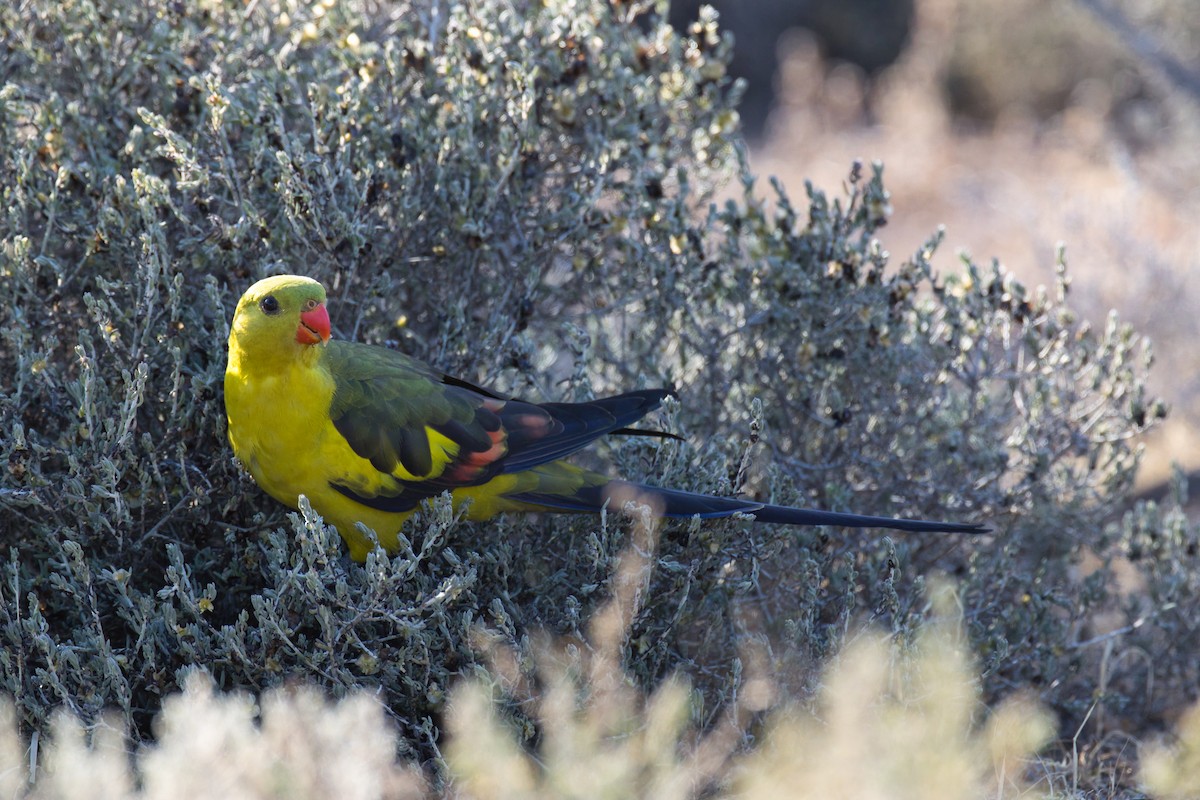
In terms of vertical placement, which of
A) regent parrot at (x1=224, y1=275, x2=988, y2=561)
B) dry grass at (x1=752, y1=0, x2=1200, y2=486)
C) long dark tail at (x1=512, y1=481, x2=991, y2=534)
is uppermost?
dry grass at (x1=752, y1=0, x2=1200, y2=486)

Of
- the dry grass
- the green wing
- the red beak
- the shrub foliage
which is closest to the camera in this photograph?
the shrub foliage

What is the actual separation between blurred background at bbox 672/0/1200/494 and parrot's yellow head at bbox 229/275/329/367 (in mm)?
4023

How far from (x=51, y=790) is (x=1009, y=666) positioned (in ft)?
8.32

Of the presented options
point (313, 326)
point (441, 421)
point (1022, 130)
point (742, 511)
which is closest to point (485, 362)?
point (441, 421)

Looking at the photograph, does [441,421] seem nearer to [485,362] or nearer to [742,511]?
[485,362]

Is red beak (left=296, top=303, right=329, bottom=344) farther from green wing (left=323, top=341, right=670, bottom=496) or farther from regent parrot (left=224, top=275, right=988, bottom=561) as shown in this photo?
green wing (left=323, top=341, right=670, bottom=496)

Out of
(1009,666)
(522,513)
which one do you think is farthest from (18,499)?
(1009,666)

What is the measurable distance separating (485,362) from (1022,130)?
8220 millimetres

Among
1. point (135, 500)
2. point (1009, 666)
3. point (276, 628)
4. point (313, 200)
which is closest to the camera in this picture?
point (276, 628)

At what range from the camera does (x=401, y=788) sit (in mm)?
2037

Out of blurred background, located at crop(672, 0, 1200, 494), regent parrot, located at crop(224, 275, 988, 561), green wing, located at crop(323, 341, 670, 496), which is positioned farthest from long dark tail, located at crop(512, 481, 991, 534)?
blurred background, located at crop(672, 0, 1200, 494)

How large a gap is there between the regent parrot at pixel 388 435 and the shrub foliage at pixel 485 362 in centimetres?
12

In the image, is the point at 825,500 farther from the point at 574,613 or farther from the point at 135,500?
the point at 135,500

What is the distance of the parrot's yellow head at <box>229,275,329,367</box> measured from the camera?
8.80ft
